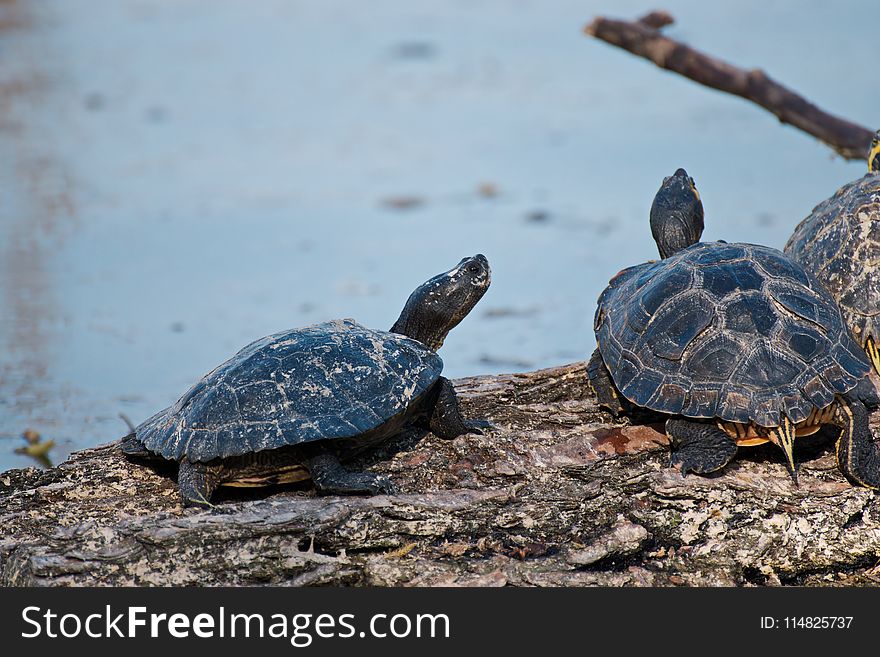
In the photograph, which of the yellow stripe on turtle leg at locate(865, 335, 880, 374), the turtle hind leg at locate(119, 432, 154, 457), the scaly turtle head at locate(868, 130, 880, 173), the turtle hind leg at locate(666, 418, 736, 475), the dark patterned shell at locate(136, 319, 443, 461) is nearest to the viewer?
the dark patterned shell at locate(136, 319, 443, 461)

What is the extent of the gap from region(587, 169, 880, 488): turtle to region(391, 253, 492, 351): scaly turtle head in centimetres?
69

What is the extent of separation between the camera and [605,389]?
14.8ft

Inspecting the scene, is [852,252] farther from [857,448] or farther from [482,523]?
[482,523]

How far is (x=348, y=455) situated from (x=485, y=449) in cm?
57

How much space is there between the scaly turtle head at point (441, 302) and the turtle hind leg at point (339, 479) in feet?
3.05

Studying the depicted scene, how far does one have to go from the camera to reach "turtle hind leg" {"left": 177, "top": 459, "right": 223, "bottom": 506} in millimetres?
3879

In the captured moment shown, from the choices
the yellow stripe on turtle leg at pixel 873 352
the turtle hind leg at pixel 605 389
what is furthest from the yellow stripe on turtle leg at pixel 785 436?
the yellow stripe on turtle leg at pixel 873 352

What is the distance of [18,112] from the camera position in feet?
39.4

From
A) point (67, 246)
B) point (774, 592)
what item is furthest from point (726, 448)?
point (67, 246)

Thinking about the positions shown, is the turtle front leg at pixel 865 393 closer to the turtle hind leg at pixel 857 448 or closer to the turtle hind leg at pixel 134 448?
the turtle hind leg at pixel 857 448

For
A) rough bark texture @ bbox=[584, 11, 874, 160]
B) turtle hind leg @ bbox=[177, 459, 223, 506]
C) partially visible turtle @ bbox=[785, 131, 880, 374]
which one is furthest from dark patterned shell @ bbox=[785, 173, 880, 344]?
turtle hind leg @ bbox=[177, 459, 223, 506]

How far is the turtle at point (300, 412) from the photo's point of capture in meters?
3.86

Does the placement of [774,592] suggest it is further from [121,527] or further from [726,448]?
[121,527]

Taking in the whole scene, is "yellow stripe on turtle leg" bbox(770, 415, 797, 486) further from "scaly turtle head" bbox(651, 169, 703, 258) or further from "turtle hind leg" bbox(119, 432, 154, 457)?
"turtle hind leg" bbox(119, 432, 154, 457)
